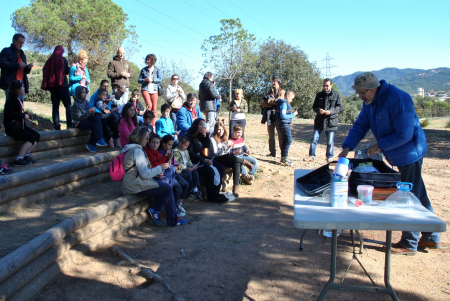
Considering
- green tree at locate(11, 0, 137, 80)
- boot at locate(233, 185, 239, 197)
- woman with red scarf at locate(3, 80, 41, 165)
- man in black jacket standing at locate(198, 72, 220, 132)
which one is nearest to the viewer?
woman with red scarf at locate(3, 80, 41, 165)

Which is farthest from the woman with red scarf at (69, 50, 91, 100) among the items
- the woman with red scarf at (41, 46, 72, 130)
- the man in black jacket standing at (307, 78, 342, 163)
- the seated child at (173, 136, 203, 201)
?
the man in black jacket standing at (307, 78, 342, 163)

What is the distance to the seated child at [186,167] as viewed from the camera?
5.53 m

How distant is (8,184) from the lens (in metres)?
4.07

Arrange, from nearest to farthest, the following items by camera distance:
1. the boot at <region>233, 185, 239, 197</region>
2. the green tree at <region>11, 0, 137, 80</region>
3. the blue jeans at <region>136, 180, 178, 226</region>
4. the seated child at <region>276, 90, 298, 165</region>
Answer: the blue jeans at <region>136, 180, 178, 226</region>
the boot at <region>233, 185, 239, 197</region>
the seated child at <region>276, 90, 298, 165</region>
the green tree at <region>11, 0, 137, 80</region>

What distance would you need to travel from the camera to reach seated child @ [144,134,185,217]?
486cm

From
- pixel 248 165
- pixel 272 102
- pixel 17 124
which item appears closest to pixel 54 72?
pixel 17 124

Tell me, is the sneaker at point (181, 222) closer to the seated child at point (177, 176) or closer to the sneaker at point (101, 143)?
the seated child at point (177, 176)

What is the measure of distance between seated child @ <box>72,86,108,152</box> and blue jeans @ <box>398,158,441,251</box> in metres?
5.35

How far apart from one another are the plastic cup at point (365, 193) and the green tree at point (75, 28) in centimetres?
2626

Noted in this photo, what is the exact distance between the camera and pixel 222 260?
377cm

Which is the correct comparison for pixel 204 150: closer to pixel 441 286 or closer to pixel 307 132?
pixel 441 286

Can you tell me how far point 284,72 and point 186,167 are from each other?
26246 mm

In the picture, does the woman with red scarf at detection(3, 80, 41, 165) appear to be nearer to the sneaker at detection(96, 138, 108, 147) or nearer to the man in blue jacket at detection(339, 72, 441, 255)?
the sneaker at detection(96, 138, 108, 147)

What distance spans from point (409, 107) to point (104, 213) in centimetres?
331
